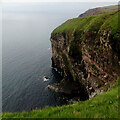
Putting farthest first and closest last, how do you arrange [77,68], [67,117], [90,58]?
1. [77,68]
2. [90,58]
3. [67,117]

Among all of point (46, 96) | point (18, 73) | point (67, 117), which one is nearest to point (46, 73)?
point (18, 73)

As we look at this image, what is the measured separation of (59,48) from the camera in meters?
68.2

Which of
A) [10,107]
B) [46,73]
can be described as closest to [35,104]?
[10,107]

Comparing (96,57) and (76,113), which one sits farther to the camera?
(96,57)

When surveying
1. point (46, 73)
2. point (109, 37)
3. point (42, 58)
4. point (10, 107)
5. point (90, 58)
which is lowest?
point (10, 107)

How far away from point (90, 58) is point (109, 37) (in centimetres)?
993

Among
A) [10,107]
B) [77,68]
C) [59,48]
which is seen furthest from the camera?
[59,48]

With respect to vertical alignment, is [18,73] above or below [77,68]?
below

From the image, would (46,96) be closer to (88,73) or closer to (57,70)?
(88,73)

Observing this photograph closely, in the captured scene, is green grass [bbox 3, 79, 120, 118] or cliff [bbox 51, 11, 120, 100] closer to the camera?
green grass [bbox 3, 79, 120, 118]

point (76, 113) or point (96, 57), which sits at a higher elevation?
point (76, 113)

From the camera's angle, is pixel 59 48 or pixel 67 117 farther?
pixel 59 48

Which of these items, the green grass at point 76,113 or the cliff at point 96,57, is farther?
the cliff at point 96,57

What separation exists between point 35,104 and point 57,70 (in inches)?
1289
